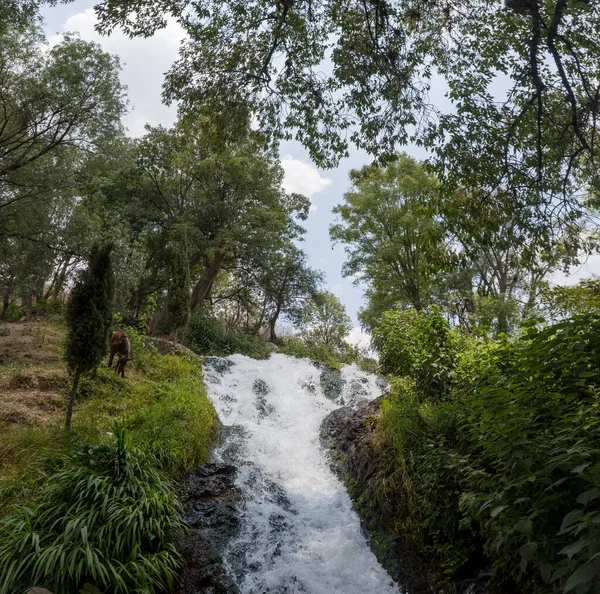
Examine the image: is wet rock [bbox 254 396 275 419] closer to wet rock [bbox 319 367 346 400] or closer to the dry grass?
wet rock [bbox 319 367 346 400]

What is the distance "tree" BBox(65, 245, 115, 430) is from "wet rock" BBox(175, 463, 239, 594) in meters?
2.41

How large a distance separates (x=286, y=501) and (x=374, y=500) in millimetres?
1682

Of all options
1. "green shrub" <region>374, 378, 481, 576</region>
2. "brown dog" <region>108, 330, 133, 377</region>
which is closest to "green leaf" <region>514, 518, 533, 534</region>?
"green shrub" <region>374, 378, 481, 576</region>

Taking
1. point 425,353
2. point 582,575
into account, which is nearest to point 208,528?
point 425,353

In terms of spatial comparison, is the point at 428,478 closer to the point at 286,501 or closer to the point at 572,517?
the point at 286,501

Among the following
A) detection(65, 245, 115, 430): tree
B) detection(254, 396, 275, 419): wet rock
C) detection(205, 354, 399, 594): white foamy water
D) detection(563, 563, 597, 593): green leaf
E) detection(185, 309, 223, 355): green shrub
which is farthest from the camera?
detection(185, 309, 223, 355): green shrub

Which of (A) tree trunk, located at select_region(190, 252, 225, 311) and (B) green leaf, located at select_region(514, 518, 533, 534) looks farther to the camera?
(A) tree trunk, located at select_region(190, 252, 225, 311)

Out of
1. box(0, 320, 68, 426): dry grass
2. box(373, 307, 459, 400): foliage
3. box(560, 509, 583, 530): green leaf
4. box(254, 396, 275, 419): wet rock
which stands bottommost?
box(0, 320, 68, 426): dry grass

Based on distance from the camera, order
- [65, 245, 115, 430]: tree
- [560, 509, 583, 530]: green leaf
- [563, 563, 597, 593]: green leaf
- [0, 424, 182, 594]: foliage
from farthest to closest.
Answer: [65, 245, 115, 430]: tree < [0, 424, 182, 594]: foliage < [560, 509, 583, 530]: green leaf < [563, 563, 597, 593]: green leaf

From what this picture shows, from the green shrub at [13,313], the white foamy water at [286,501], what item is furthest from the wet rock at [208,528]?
the green shrub at [13,313]

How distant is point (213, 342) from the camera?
693 inches

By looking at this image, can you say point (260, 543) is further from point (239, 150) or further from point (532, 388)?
point (239, 150)

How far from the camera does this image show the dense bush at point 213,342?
672 inches

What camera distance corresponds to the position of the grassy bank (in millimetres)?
4078
